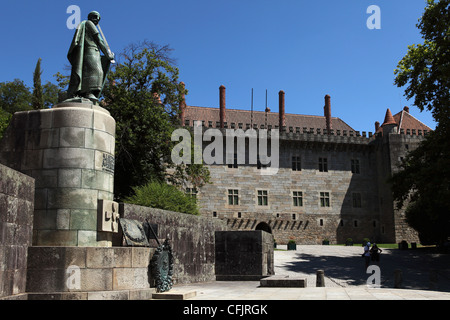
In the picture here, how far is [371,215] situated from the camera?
50000 millimetres

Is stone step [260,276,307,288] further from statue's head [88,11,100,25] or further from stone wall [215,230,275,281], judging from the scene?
statue's head [88,11,100,25]

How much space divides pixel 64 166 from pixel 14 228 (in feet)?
5.95

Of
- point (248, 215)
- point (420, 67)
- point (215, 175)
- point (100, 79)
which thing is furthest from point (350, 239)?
point (100, 79)

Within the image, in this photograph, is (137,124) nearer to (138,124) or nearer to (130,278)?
(138,124)

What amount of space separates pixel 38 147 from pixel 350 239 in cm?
4056

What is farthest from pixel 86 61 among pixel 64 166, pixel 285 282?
pixel 285 282

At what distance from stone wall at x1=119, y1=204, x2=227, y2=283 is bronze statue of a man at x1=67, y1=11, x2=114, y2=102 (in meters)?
3.51

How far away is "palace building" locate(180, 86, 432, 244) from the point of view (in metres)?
46.7

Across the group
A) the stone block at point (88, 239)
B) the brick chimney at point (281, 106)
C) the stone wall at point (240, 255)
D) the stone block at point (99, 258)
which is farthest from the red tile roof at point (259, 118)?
the stone block at point (99, 258)

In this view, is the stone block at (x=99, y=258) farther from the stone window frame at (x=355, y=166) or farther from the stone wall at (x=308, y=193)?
the stone window frame at (x=355, y=166)

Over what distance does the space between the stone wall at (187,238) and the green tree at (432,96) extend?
41.2 feet

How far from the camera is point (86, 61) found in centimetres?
1098

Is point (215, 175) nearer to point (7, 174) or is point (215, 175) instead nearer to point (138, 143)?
point (138, 143)

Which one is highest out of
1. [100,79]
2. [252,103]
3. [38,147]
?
[252,103]
